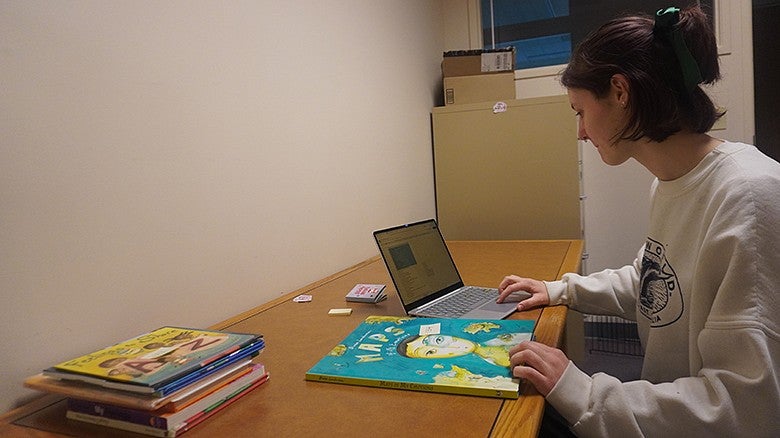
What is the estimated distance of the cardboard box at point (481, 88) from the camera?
254 cm

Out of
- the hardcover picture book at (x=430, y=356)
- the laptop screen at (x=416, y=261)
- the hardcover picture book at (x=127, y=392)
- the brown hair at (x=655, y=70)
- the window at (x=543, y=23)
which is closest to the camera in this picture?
the hardcover picture book at (x=127, y=392)

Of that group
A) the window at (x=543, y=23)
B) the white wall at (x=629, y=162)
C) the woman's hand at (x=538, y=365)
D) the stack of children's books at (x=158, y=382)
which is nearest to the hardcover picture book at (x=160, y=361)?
the stack of children's books at (x=158, y=382)

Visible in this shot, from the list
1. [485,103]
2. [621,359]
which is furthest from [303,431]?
[621,359]

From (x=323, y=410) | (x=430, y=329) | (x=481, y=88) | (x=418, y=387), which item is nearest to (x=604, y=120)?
(x=430, y=329)

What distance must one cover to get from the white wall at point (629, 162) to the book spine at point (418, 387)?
7.14 ft

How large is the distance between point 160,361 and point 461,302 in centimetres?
70

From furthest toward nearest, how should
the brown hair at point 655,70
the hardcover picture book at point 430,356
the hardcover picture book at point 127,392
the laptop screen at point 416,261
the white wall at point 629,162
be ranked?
the white wall at point 629,162
the laptop screen at point 416,261
the brown hair at point 655,70
the hardcover picture book at point 430,356
the hardcover picture book at point 127,392

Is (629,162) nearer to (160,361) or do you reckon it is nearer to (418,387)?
(418,387)

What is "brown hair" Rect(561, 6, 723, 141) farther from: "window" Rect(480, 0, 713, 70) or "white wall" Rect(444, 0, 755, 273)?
"window" Rect(480, 0, 713, 70)

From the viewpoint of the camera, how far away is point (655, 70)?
90 centimetres

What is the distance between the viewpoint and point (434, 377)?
759 millimetres

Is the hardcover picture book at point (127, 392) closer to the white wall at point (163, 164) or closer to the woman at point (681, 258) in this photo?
the white wall at point (163, 164)

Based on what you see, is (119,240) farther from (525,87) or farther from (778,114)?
(778,114)

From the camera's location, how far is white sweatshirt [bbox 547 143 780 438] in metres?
0.70
